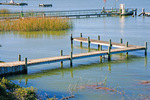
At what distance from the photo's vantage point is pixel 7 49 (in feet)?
86.2

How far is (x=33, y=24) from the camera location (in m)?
35.6

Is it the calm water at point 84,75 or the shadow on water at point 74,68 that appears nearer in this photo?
the calm water at point 84,75

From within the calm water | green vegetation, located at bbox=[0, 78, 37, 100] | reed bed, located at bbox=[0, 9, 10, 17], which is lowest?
the calm water

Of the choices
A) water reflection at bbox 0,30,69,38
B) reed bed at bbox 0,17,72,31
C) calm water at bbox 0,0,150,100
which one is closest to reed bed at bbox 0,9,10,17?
reed bed at bbox 0,17,72,31

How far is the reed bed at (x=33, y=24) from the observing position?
→ 35312mm

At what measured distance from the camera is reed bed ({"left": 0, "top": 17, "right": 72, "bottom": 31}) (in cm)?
3531

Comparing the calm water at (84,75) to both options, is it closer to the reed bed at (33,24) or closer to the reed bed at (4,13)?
the reed bed at (33,24)

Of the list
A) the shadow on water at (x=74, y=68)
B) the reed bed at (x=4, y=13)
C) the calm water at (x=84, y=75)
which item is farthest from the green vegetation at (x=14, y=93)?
the reed bed at (x=4, y=13)

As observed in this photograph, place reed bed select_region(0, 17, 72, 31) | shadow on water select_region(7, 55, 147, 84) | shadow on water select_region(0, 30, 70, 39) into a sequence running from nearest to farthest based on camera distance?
shadow on water select_region(7, 55, 147, 84) → shadow on water select_region(0, 30, 70, 39) → reed bed select_region(0, 17, 72, 31)

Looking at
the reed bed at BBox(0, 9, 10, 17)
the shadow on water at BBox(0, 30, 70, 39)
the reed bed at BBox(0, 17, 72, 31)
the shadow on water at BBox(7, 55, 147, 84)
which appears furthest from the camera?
the reed bed at BBox(0, 9, 10, 17)

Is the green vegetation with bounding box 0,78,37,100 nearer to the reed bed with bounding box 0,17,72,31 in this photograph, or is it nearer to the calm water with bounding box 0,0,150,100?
the calm water with bounding box 0,0,150,100

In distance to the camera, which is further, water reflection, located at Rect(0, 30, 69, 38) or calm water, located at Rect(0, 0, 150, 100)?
water reflection, located at Rect(0, 30, 69, 38)

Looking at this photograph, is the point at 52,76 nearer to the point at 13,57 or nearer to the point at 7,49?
the point at 13,57

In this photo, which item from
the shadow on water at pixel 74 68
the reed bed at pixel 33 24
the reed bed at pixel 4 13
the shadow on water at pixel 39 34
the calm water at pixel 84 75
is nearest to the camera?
the calm water at pixel 84 75
